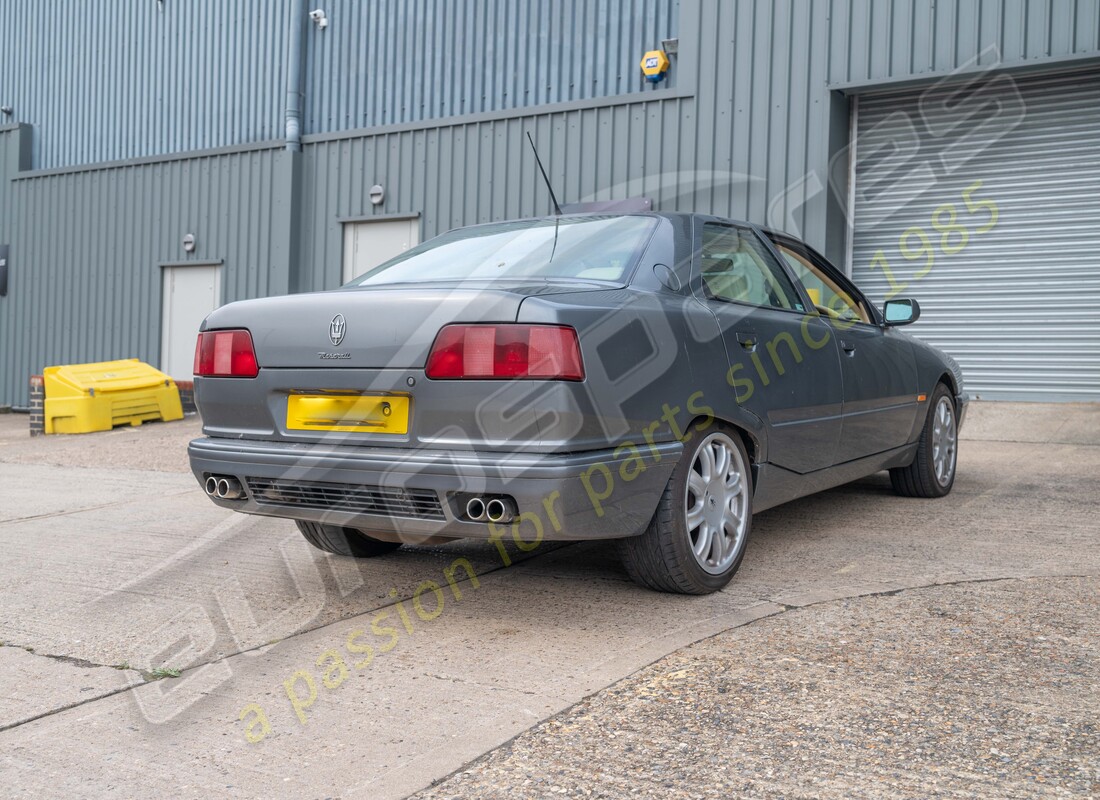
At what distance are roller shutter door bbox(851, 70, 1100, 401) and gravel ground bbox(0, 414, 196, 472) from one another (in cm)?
728

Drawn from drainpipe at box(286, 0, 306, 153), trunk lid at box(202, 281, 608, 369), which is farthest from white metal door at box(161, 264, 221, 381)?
trunk lid at box(202, 281, 608, 369)

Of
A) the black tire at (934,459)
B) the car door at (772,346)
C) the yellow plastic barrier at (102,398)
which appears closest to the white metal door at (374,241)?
the yellow plastic barrier at (102,398)

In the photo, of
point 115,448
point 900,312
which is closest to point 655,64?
point 115,448

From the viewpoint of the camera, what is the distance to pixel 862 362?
4.79 metres

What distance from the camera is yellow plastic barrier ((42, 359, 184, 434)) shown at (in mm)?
11031

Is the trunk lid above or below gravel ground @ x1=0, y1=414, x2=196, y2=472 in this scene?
above

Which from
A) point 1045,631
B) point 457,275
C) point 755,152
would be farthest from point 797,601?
point 755,152

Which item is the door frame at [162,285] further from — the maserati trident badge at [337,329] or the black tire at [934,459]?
the maserati trident badge at [337,329]

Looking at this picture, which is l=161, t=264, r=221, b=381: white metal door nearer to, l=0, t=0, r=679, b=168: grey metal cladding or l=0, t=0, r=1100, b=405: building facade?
l=0, t=0, r=1100, b=405: building facade

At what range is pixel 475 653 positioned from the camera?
306 centimetres

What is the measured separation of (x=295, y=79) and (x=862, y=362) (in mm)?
11589

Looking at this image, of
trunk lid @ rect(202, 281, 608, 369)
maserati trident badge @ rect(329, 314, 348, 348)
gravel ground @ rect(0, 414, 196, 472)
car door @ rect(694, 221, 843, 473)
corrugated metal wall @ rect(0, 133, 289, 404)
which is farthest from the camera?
corrugated metal wall @ rect(0, 133, 289, 404)

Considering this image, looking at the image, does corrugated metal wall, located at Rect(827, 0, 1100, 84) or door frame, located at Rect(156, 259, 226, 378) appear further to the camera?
door frame, located at Rect(156, 259, 226, 378)

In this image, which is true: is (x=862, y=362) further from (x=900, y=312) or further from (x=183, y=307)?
(x=183, y=307)
